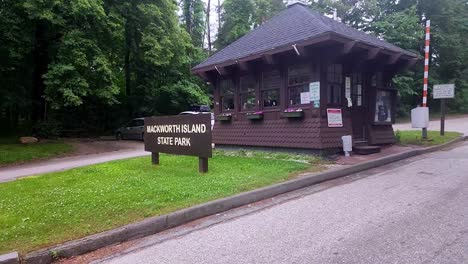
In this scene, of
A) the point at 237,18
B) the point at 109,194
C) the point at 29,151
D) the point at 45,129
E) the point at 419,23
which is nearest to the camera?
the point at 109,194

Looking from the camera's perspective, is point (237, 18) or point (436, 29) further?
point (237, 18)

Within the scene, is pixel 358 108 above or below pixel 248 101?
below

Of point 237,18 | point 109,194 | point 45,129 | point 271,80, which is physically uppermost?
point 237,18

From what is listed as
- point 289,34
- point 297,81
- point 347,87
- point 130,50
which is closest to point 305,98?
point 297,81

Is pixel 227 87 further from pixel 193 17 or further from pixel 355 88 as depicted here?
pixel 193 17

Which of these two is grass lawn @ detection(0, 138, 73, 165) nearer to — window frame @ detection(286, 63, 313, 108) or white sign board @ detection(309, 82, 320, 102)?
window frame @ detection(286, 63, 313, 108)

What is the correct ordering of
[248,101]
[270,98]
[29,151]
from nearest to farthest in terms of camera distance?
[270,98], [248,101], [29,151]

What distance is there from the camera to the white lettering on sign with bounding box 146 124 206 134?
29.9ft

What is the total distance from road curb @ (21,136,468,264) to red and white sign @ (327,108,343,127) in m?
2.53

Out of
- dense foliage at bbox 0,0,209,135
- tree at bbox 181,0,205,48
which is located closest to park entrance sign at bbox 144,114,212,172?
dense foliage at bbox 0,0,209,135

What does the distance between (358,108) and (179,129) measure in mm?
6542

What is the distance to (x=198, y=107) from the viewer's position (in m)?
26.5

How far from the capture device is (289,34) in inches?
502

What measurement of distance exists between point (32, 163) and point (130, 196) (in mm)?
11775
